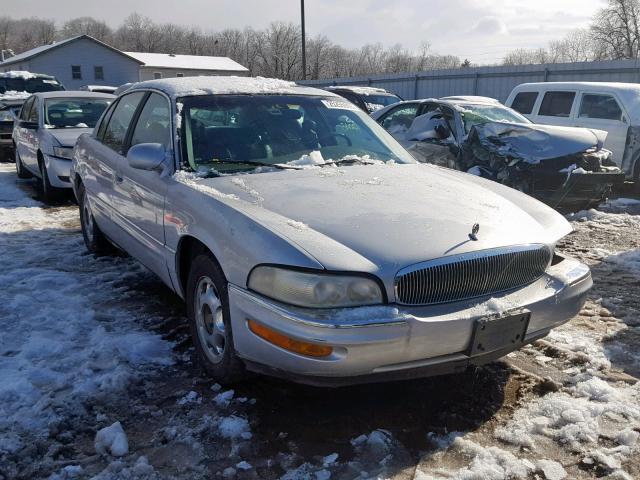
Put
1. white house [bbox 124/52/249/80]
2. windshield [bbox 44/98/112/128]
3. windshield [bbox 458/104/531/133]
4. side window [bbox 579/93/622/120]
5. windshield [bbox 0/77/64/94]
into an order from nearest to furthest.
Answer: windshield [bbox 458/104/531/133] → windshield [bbox 44/98/112/128] → side window [bbox 579/93/622/120] → windshield [bbox 0/77/64/94] → white house [bbox 124/52/249/80]

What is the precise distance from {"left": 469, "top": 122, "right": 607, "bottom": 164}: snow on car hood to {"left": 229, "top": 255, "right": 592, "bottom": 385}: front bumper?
5.10 m

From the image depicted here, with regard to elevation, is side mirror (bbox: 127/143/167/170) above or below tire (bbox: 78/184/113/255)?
above

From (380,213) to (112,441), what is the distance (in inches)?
64.9

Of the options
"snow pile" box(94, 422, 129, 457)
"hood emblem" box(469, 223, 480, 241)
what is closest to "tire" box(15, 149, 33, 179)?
"snow pile" box(94, 422, 129, 457)

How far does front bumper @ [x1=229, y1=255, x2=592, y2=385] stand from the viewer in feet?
7.70

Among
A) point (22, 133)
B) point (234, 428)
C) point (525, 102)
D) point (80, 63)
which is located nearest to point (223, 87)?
point (234, 428)

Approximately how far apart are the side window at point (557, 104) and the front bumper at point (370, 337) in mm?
8721

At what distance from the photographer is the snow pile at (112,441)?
2.56m

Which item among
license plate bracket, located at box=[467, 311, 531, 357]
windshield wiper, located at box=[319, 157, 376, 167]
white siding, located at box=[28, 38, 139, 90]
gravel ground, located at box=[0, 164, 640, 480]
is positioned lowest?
gravel ground, located at box=[0, 164, 640, 480]

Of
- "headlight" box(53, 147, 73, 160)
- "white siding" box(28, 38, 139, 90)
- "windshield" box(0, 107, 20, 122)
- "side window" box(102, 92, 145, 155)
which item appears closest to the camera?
"side window" box(102, 92, 145, 155)

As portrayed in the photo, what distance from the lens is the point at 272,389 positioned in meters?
3.08

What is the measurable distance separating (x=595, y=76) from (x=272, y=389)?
17165mm

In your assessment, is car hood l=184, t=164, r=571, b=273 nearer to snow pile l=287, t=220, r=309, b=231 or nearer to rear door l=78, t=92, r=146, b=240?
snow pile l=287, t=220, r=309, b=231

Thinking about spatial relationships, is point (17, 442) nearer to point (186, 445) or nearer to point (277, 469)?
point (186, 445)
